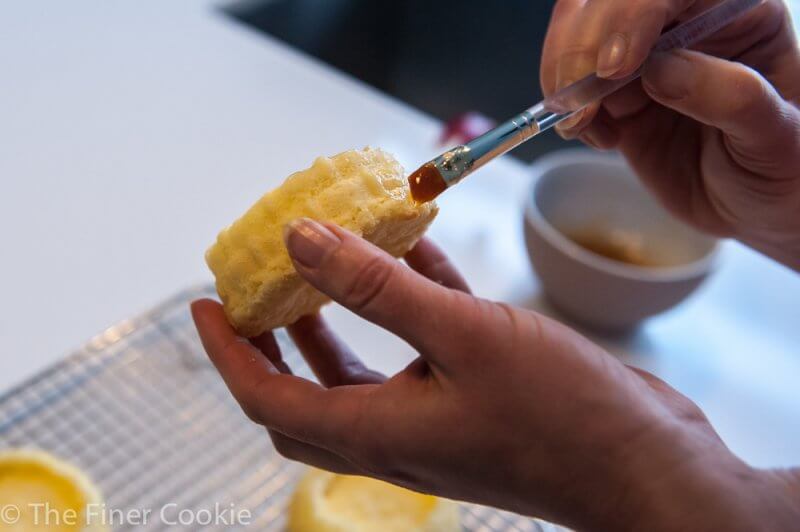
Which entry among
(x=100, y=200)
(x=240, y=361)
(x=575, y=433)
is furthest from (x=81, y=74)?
(x=575, y=433)

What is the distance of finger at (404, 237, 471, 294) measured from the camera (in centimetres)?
75

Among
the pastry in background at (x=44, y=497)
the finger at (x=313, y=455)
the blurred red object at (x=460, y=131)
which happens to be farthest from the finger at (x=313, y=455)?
the blurred red object at (x=460, y=131)

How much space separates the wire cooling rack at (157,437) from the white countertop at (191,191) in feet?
0.28

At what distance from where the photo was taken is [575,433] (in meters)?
0.43

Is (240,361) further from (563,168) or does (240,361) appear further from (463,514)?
(563,168)

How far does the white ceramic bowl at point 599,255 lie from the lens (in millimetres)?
911

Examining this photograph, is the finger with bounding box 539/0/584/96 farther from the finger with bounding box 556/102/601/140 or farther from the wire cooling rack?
the wire cooling rack

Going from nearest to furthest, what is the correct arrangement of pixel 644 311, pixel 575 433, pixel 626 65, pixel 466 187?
pixel 575 433, pixel 626 65, pixel 644 311, pixel 466 187

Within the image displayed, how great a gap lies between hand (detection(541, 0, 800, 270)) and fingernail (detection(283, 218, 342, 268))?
0.32 meters

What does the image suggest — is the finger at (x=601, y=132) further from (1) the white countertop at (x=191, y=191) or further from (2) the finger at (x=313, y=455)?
(2) the finger at (x=313, y=455)

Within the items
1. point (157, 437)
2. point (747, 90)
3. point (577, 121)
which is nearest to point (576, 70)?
point (577, 121)

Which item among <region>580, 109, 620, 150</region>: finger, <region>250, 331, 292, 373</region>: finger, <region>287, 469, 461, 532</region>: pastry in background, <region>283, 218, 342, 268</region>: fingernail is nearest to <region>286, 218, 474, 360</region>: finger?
<region>283, 218, 342, 268</region>: fingernail

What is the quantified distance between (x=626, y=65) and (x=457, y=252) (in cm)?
55

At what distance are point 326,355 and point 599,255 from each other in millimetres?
532
